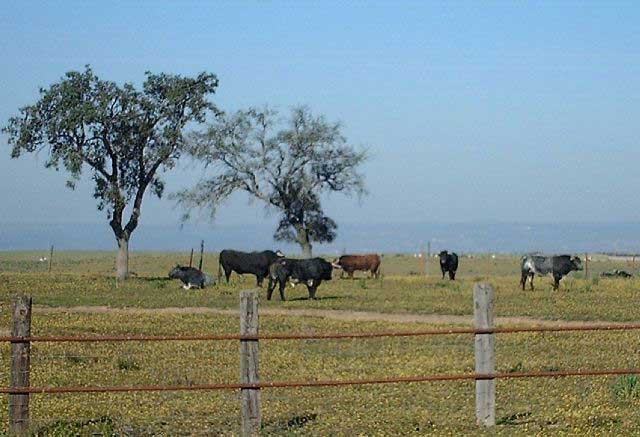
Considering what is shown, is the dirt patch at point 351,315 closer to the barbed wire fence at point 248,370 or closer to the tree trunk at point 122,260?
the barbed wire fence at point 248,370

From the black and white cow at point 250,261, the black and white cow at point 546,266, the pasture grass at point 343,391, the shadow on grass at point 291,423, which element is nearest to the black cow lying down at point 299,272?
the black and white cow at point 250,261

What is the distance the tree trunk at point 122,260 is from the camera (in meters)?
50.8

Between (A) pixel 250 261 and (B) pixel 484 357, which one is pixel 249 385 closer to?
(B) pixel 484 357

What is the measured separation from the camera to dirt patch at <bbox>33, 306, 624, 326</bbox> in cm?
2688

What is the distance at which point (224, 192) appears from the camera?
63.8 metres

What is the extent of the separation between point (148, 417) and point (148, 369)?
10.8 feet

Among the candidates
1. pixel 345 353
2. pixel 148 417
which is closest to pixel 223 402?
pixel 148 417

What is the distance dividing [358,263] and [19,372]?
44.5 m

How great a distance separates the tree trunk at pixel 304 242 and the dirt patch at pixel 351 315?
3271 cm

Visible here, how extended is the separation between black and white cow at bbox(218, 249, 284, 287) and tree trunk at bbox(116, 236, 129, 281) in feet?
18.5

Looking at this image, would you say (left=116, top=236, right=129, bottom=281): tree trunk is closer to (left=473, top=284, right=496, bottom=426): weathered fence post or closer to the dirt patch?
the dirt patch

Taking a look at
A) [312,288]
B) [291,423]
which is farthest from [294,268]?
[291,423]

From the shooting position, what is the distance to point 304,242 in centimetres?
6488

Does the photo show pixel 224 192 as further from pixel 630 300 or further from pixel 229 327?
pixel 229 327
